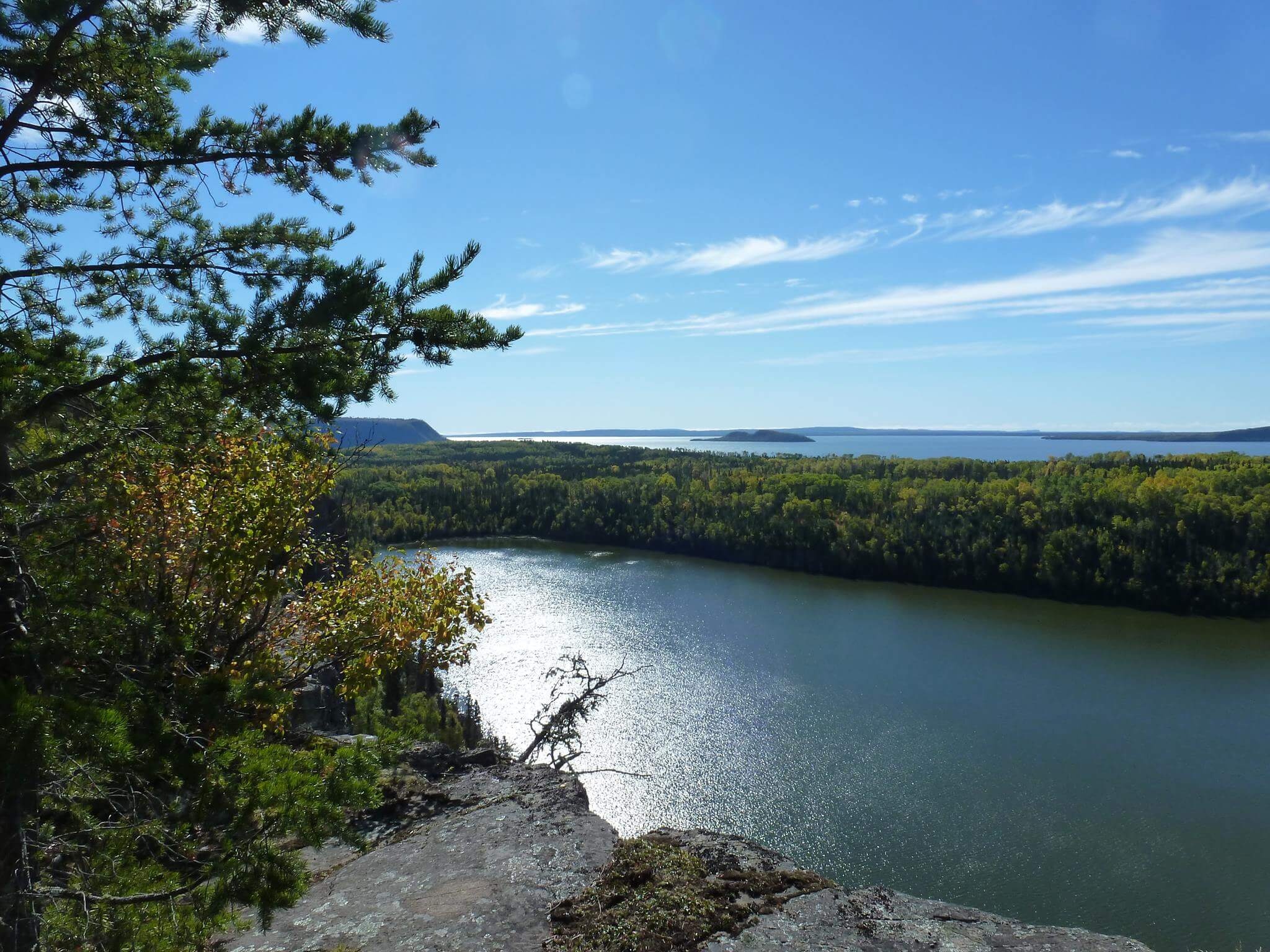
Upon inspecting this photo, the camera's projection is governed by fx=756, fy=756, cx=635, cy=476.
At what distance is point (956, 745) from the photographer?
23297mm

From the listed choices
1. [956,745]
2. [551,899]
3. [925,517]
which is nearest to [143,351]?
[551,899]

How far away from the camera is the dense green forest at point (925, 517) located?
5066 cm

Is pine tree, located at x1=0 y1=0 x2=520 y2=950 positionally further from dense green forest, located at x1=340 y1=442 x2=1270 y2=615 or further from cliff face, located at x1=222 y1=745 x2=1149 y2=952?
dense green forest, located at x1=340 y1=442 x2=1270 y2=615

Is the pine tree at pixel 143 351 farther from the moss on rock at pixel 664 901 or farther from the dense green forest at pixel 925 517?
the dense green forest at pixel 925 517

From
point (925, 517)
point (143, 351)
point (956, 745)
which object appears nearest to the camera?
point (143, 351)

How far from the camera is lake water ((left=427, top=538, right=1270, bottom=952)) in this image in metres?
16.7

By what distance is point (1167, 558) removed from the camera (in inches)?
2015

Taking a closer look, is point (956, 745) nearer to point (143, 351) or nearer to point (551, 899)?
point (551, 899)

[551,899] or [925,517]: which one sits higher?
[551,899]

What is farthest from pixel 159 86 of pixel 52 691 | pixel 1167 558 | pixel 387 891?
pixel 1167 558

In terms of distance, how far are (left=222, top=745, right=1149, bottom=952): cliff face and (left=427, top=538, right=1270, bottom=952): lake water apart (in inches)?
459

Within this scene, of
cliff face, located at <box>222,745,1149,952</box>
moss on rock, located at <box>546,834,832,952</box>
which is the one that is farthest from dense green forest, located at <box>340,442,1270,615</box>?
moss on rock, located at <box>546,834,832,952</box>

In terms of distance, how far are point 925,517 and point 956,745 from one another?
42.4m

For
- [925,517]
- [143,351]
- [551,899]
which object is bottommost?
[925,517]
